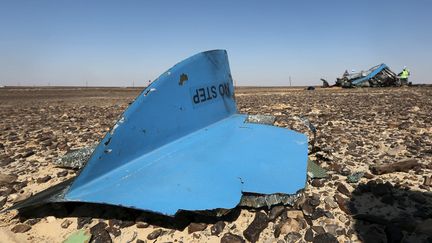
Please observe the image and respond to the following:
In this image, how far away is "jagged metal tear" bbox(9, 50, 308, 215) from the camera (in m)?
2.27

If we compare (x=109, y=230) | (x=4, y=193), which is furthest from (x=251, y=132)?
(x=4, y=193)

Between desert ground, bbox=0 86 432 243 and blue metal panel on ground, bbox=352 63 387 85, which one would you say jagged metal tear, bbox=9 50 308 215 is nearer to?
desert ground, bbox=0 86 432 243

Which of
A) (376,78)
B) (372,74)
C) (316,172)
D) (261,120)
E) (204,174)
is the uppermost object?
(372,74)

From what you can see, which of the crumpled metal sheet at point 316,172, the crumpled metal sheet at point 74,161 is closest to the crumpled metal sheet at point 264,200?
the crumpled metal sheet at point 316,172

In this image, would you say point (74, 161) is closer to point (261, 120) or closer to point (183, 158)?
point (183, 158)

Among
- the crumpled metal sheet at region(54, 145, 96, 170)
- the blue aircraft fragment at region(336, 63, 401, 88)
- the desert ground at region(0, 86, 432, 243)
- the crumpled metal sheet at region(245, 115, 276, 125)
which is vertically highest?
the blue aircraft fragment at region(336, 63, 401, 88)

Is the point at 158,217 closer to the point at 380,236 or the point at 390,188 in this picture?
the point at 380,236

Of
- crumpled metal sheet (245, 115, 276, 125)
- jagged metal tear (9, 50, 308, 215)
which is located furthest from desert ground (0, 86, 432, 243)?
crumpled metal sheet (245, 115, 276, 125)

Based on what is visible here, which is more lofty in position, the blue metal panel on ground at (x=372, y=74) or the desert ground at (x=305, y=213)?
the blue metal panel on ground at (x=372, y=74)

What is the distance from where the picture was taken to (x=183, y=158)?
9.21ft

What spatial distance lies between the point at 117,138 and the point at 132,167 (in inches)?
11.8

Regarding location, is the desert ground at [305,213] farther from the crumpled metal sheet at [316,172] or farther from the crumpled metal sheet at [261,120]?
the crumpled metal sheet at [261,120]

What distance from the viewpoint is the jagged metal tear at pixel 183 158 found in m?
2.27

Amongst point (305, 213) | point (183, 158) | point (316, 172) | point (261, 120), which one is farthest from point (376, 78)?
point (183, 158)
